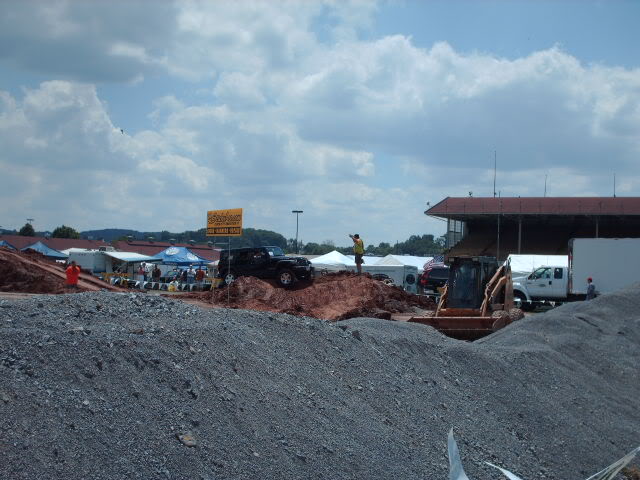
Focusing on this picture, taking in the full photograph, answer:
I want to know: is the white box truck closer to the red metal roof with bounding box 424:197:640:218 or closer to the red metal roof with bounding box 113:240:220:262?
the red metal roof with bounding box 424:197:640:218

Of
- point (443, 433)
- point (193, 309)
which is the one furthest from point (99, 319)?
point (443, 433)

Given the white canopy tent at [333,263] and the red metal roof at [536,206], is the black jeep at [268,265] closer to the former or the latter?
the white canopy tent at [333,263]

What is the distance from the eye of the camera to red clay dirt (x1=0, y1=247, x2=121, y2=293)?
22.1m

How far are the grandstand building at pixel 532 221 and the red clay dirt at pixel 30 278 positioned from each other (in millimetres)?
34353

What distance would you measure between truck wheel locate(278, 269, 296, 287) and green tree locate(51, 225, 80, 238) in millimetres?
73420

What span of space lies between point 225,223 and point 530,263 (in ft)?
81.7

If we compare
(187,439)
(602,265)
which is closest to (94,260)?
(602,265)

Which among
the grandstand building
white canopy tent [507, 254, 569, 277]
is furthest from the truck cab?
the grandstand building

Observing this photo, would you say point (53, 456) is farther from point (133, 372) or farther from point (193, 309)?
point (193, 309)

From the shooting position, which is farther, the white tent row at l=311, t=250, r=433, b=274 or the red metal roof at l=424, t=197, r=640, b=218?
the red metal roof at l=424, t=197, r=640, b=218

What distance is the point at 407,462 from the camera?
8.18 m

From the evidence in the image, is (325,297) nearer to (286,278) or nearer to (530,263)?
(286,278)

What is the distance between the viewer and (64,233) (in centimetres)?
9688

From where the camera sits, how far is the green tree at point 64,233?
96.5 m
